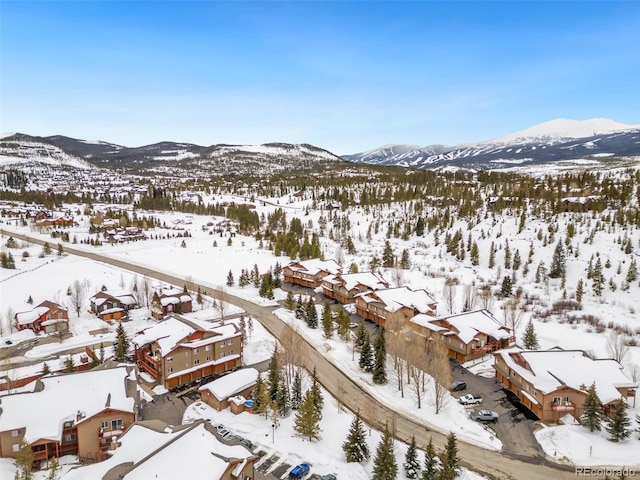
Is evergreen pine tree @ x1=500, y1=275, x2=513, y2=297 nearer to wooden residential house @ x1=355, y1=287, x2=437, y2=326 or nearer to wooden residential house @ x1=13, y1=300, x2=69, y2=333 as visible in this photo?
wooden residential house @ x1=355, y1=287, x2=437, y2=326

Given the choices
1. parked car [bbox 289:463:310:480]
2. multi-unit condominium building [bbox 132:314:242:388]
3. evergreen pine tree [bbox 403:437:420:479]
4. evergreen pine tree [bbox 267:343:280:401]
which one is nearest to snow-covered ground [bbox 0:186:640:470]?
multi-unit condominium building [bbox 132:314:242:388]

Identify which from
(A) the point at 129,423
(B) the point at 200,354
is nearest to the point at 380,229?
(B) the point at 200,354

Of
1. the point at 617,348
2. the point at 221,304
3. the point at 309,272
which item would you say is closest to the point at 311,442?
the point at 221,304

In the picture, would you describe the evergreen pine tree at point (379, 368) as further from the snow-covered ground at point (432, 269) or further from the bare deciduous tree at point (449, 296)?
the bare deciduous tree at point (449, 296)

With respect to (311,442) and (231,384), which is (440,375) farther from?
(231,384)

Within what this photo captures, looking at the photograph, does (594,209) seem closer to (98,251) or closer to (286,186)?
(98,251)

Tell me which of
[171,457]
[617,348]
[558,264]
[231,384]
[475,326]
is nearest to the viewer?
[171,457]

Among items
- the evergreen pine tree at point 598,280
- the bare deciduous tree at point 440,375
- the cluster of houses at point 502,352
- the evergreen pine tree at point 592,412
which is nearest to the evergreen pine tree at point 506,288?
the evergreen pine tree at point 598,280
